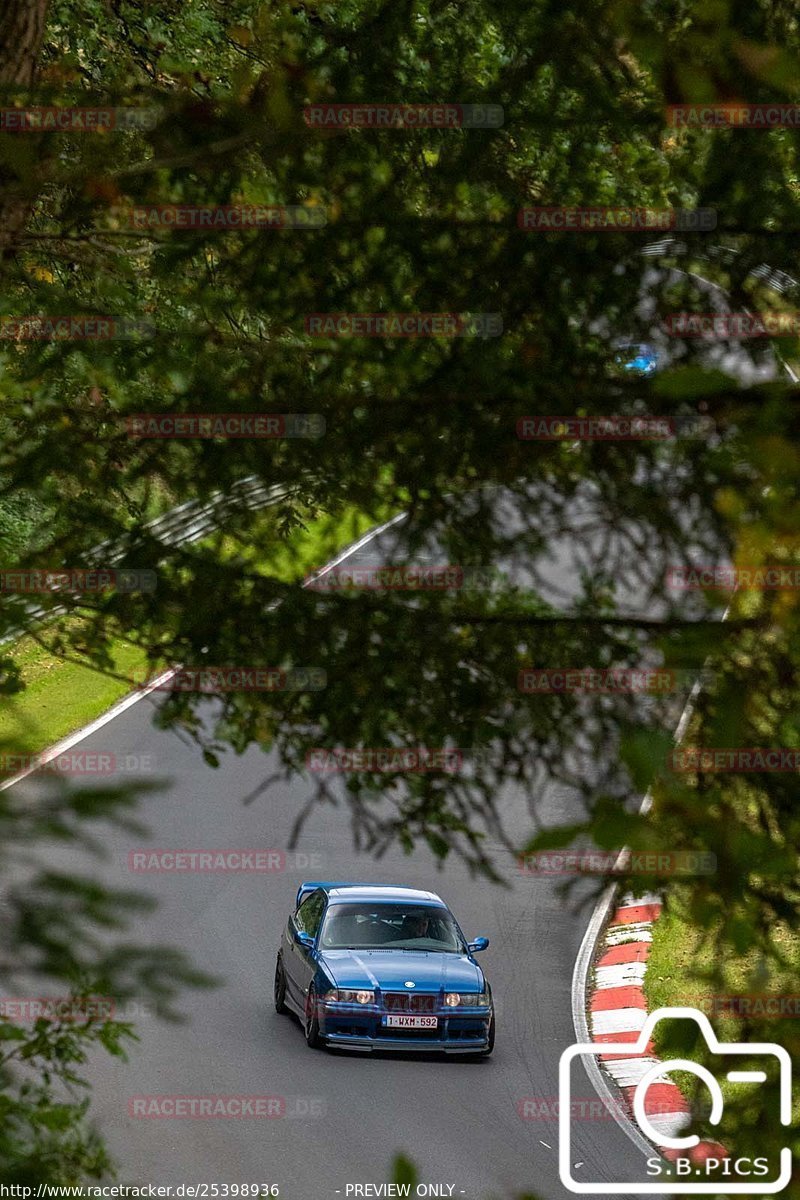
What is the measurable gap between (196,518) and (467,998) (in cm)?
806

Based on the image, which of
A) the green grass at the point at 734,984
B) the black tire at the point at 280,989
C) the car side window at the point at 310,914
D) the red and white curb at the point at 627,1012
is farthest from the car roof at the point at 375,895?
the green grass at the point at 734,984

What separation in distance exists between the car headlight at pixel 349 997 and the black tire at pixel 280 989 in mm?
875

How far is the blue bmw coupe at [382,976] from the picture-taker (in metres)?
11.4

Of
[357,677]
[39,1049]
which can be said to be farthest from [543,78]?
[39,1049]

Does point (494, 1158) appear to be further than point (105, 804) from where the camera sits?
Yes

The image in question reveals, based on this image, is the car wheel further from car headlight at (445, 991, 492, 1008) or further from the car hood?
car headlight at (445, 991, 492, 1008)

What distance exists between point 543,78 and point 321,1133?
325 inches

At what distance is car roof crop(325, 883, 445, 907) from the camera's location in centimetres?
1212

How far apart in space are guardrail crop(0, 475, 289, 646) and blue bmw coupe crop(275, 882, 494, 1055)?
7.67m

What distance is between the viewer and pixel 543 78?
4.09 m

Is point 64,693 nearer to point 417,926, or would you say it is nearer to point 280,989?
point 280,989

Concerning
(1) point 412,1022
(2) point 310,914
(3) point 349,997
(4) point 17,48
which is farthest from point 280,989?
(4) point 17,48

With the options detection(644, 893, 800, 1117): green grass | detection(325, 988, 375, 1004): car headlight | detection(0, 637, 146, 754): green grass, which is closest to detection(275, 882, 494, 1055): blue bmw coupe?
detection(325, 988, 375, 1004): car headlight

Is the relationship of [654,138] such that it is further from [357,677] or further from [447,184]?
[357,677]
